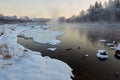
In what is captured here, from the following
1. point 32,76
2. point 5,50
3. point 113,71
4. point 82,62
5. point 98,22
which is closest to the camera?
point 32,76

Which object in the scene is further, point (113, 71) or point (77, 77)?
point (113, 71)

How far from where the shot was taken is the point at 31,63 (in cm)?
1233

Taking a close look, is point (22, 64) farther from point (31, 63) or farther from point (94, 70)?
point (94, 70)

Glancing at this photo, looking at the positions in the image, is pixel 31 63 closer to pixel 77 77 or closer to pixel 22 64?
pixel 22 64

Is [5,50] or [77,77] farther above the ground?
[5,50]

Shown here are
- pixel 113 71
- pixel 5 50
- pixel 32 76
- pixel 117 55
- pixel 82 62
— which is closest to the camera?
pixel 32 76

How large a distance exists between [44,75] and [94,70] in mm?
5988

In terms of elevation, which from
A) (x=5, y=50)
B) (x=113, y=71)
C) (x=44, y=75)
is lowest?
(x=113, y=71)

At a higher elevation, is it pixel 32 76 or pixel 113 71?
pixel 32 76

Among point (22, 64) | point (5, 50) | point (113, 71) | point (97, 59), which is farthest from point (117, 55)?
point (5, 50)

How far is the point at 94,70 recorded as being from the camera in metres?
14.3

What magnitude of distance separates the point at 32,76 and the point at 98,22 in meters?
73.0

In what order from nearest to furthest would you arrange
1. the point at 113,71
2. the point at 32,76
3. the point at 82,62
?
1. the point at 32,76
2. the point at 113,71
3. the point at 82,62

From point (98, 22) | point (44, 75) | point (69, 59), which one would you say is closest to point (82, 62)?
point (69, 59)
